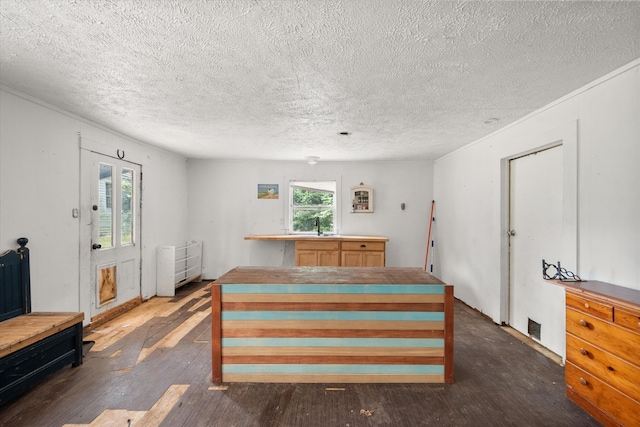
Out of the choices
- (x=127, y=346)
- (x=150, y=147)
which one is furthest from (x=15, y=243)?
(x=150, y=147)

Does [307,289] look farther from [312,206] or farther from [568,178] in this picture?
[312,206]

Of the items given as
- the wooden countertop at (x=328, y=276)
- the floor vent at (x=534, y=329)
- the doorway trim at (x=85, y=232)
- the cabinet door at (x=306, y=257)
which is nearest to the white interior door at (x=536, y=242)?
the floor vent at (x=534, y=329)

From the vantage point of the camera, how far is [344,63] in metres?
2.12

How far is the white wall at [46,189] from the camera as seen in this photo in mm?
2654

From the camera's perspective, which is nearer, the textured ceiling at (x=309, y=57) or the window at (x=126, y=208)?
the textured ceiling at (x=309, y=57)

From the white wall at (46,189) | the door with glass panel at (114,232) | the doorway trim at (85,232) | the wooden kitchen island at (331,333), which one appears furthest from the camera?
the door with glass panel at (114,232)

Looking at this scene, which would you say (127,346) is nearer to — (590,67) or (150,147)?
(150,147)

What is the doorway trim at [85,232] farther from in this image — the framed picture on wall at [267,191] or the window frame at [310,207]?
the window frame at [310,207]

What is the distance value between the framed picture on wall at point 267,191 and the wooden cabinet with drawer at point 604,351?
485 centimetres

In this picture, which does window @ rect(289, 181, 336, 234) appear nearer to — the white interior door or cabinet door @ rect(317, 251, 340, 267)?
cabinet door @ rect(317, 251, 340, 267)

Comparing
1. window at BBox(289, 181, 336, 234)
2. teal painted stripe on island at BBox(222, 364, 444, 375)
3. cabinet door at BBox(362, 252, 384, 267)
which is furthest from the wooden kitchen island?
window at BBox(289, 181, 336, 234)

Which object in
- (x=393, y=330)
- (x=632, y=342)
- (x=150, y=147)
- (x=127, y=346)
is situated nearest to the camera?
(x=632, y=342)

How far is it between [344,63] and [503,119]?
7.37 feet

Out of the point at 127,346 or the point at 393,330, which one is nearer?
the point at 393,330
